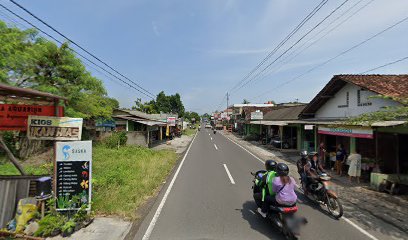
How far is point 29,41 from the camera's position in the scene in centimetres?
1750

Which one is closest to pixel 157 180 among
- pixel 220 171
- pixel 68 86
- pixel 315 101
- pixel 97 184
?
pixel 97 184

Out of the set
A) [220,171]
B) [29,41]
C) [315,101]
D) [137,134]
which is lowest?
[220,171]

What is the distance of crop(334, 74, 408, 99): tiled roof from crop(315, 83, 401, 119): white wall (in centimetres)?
42

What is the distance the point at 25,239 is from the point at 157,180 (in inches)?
242

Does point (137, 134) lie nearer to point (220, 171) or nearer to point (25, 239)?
point (220, 171)

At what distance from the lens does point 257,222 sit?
6562 mm

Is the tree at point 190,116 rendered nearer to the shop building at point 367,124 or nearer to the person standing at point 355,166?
the shop building at point 367,124

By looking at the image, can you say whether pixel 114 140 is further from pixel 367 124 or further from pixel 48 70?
pixel 367 124

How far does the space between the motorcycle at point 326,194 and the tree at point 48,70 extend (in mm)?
15368

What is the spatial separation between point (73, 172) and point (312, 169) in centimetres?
693

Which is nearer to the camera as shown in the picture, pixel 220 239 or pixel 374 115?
pixel 220 239

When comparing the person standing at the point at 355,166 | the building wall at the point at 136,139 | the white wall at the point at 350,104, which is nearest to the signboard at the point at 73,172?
the person standing at the point at 355,166

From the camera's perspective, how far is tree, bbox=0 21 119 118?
15492 mm

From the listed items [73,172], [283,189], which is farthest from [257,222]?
[73,172]
